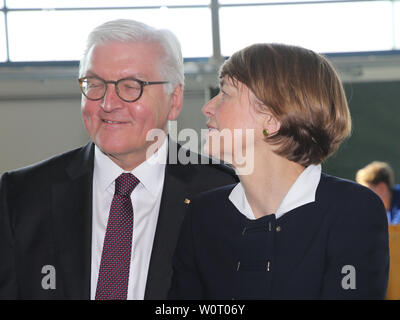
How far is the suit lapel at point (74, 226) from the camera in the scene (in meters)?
2.09

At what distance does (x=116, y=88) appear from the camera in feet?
7.31

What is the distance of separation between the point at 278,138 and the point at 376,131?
674cm

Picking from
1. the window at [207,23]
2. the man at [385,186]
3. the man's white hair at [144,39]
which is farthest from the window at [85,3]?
the man's white hair at [144,39]

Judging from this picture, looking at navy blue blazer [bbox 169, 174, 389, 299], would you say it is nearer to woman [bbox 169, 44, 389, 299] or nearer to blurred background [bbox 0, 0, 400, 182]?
woman [bbox 169, 44, 389, 299]

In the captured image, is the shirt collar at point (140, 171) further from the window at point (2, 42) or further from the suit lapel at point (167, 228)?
the window at point (2, 42)

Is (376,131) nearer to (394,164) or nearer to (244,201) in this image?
(394,164)

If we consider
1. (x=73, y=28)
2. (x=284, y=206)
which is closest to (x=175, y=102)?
(x=284, y=206)

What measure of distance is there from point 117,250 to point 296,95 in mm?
819

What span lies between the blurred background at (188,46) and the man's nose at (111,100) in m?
A: 5.56

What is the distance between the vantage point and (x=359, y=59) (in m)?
8.17

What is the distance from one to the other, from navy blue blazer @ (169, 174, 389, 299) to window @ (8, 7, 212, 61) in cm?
600

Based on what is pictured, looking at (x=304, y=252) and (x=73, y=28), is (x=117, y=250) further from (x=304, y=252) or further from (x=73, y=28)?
(x=73, y=28)

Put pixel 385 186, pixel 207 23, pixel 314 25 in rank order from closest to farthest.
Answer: pixel 385 186 → pixel 314 25 → pixel 207 23
